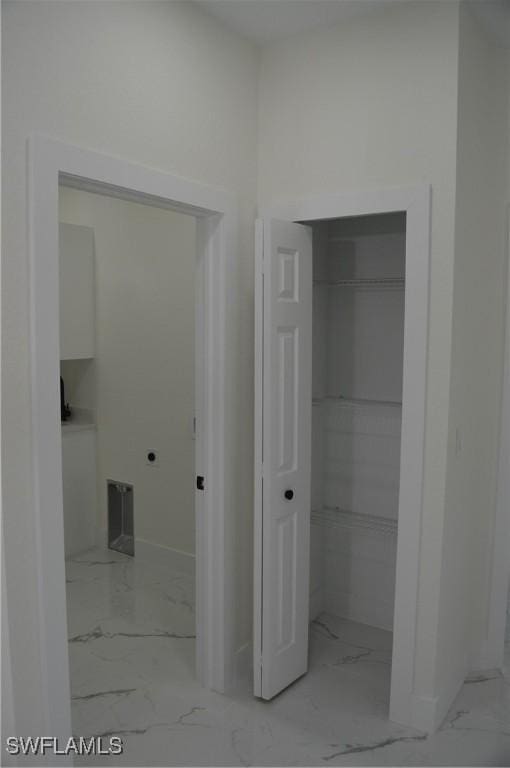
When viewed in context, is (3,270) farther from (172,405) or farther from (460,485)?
(172,405)

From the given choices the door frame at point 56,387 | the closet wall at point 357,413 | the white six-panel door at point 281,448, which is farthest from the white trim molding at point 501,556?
the door frame at point 56,387

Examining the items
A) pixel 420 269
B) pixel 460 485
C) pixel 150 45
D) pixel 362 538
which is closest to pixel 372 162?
pixel 420 269

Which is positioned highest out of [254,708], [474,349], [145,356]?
[474,349]

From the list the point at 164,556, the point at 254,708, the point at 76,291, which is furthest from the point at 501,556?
the point at 76,291

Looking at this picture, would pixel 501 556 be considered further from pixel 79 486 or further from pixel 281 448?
pixel 79 486

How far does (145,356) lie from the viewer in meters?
4.18

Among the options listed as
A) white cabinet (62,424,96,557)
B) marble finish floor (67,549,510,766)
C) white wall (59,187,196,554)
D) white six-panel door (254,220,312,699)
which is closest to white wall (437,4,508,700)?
marble finish floor (67,549,510,766)

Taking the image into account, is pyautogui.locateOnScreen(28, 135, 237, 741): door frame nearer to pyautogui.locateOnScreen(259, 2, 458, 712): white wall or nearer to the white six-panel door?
the white six-panel door

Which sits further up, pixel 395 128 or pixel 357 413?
pixel 395 128

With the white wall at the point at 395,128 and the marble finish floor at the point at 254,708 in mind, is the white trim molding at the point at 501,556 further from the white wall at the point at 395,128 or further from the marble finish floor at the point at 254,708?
the white wall at the point at 395,128

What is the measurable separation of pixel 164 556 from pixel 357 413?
1.65 meters

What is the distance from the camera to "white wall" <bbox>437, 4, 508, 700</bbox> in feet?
8.20

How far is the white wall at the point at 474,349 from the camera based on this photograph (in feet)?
8.20

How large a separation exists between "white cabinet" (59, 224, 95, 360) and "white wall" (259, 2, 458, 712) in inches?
73.3
